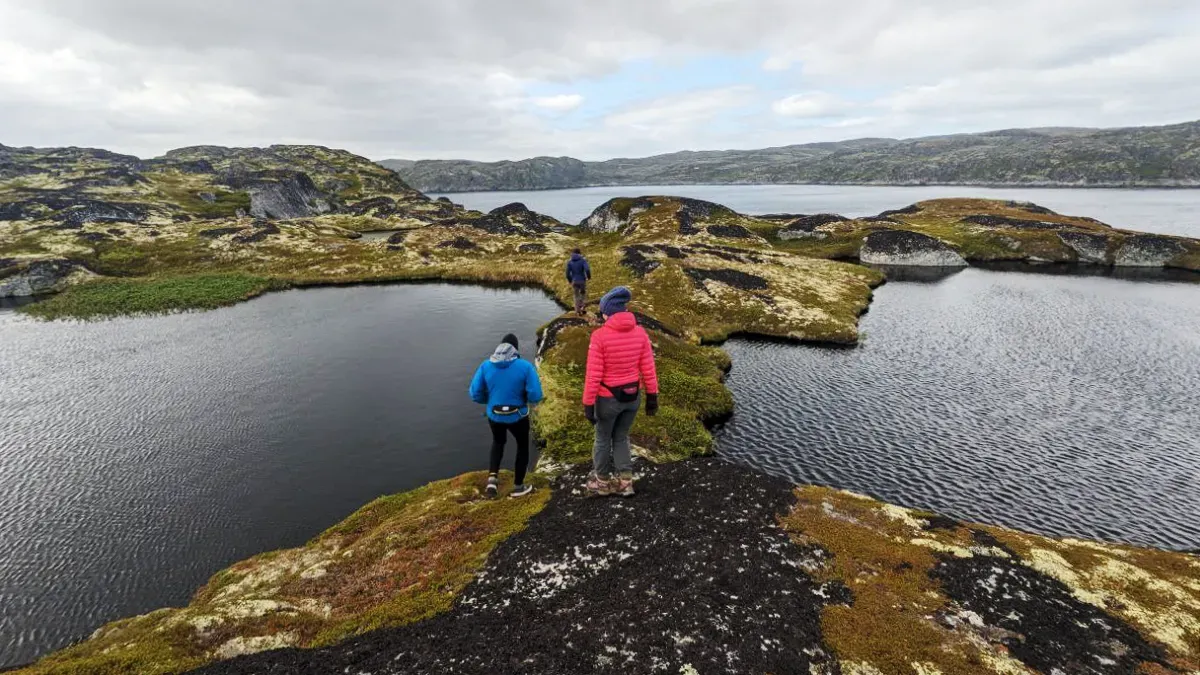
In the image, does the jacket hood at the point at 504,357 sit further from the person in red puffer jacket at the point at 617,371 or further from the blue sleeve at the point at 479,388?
the person in red puffer jacket at the point at 617,371

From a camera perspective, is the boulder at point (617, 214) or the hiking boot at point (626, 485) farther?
the boulder at point (617, 214)

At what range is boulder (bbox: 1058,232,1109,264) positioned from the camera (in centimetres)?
9594

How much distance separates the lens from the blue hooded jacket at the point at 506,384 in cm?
1702

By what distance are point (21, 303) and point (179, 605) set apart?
8743 cm

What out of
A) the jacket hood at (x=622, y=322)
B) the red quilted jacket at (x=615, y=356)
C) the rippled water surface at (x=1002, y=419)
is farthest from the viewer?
the rippled water surface at (x=1002, y=419)

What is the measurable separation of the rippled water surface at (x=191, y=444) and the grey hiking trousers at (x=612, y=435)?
42.0 ft

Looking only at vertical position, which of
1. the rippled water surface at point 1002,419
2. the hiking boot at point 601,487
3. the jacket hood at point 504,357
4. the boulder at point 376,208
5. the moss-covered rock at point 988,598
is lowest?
the rippled water surface at point 1002,419

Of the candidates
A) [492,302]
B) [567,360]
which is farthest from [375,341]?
[567,360]

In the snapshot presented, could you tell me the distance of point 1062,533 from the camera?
76.8 feet

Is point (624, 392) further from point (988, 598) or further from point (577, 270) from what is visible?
point (577, 270)

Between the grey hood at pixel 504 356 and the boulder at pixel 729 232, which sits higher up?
the boulder at pixel 729 232

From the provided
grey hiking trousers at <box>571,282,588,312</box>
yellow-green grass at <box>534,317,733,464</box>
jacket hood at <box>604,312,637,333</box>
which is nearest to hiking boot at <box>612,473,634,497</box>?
jacket hood at <box>604,312,637,333</box>

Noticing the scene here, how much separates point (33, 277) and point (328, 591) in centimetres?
10349

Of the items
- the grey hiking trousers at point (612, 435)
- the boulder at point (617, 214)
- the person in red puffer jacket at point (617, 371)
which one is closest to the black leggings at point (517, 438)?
the grey hiking trousers at point (612, 435)
